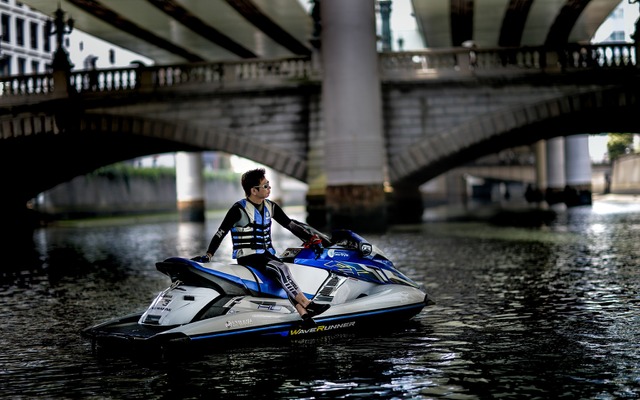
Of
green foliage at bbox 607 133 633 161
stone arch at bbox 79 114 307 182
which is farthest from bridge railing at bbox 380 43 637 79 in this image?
green foliage at bbox 607 133 633 161

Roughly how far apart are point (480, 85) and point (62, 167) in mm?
23079

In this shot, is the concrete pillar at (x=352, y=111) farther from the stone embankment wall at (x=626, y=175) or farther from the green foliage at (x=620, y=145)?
the green foliage at (x=620, y=145)

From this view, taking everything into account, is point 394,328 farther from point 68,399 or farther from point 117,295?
point 117,295

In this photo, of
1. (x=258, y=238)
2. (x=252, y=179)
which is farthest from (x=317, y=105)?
(x=258, y=238)

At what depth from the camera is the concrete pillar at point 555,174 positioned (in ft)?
208

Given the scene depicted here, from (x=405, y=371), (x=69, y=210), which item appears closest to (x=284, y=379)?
(x=405, y=371)

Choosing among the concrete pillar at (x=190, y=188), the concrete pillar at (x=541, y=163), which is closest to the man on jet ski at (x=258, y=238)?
the concrete pillar at (x=190, y=188)

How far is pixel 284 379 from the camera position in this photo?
6797 millimetres

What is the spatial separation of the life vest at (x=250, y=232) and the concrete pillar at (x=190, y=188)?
158 feet

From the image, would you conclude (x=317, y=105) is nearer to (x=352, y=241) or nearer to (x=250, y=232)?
(x=352, y=241)

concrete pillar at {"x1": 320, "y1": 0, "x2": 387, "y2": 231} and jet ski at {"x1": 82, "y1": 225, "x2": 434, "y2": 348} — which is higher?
concrete pillar at {"x1": 320, "y1": 0, "x2": 387, "y2": 231}

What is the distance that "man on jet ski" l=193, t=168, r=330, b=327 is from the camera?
823cm

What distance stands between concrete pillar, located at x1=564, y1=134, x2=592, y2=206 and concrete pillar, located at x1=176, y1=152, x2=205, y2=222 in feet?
76.7

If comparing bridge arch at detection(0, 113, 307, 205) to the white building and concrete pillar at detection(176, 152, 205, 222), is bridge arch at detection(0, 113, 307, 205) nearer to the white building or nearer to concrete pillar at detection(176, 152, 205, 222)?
concrete pillar at detection(176, 152, 205, 222)
